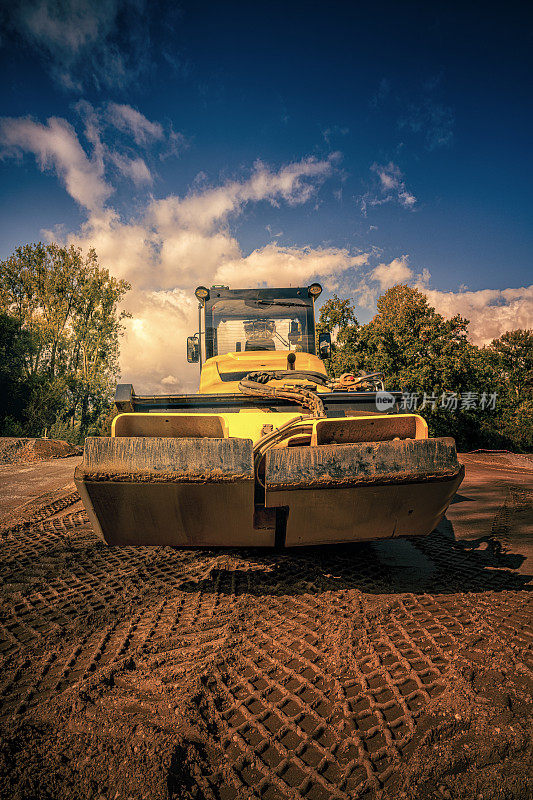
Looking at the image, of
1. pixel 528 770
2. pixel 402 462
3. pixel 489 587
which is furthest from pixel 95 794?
pixel 489 587

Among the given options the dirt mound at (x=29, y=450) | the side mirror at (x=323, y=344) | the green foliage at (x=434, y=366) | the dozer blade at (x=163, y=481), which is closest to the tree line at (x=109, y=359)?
the green foliage at (x=434, y=366)

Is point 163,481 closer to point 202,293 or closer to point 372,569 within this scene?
point 372,569

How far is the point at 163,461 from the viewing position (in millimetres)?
2104

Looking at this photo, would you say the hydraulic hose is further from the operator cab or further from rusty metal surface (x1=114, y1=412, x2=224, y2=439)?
the operator cab

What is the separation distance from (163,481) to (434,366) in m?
15.8

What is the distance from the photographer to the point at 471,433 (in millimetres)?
18969

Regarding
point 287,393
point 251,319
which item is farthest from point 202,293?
point 287,393

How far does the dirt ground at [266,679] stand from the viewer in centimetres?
135

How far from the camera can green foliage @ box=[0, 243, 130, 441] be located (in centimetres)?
2173

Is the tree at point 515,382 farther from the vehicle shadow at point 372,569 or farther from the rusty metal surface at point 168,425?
the rusty metal surface at point 168,425

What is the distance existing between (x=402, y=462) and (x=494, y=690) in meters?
1.07

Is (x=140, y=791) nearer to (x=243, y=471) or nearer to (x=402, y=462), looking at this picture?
(x=243, y=471)

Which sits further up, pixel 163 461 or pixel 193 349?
pixel 193 349

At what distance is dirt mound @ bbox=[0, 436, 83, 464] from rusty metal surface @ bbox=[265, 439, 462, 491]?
11.0 meters
